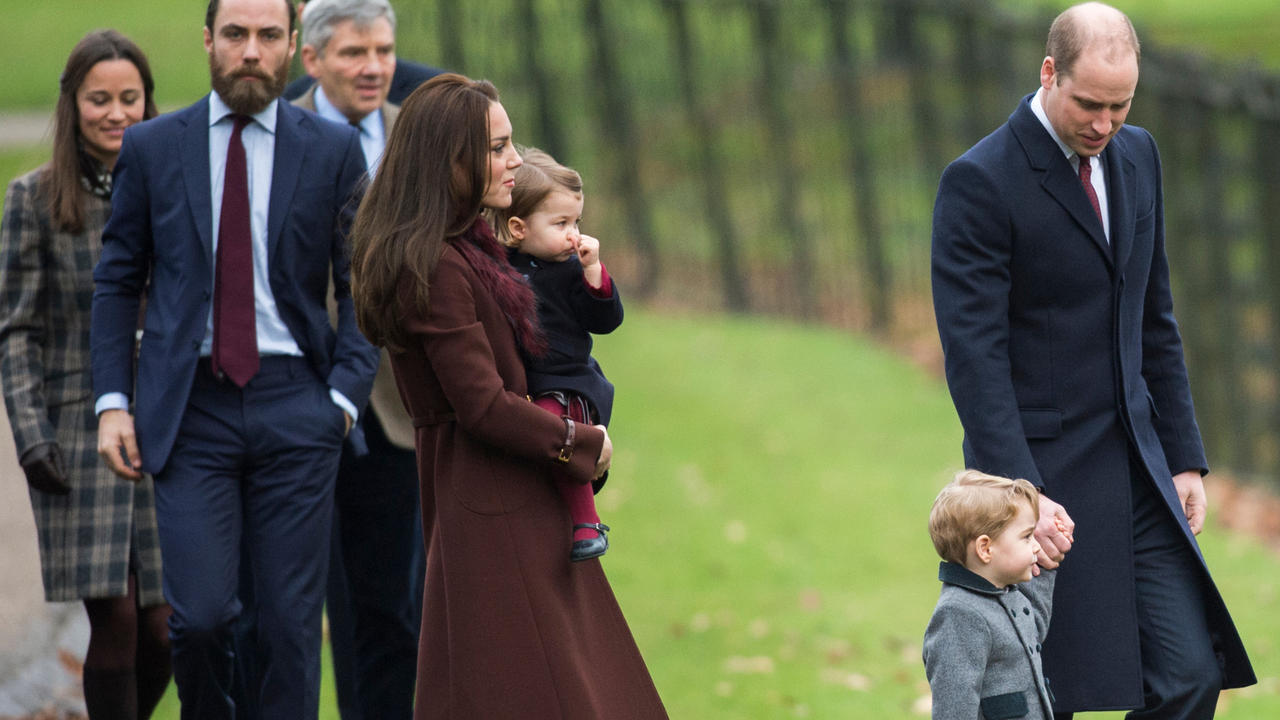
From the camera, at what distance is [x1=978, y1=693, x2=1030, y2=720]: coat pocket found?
378 cm

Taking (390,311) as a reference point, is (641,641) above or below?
below

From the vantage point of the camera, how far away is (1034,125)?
14.0ft

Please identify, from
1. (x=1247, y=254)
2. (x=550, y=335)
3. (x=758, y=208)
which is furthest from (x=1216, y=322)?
(x=550, y=335)

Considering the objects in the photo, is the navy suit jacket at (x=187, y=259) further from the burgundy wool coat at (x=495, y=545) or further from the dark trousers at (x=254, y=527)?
the burgundy wool coat at (x=495, y=545)

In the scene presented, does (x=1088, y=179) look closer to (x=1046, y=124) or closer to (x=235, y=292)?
(x=1046, y=124)

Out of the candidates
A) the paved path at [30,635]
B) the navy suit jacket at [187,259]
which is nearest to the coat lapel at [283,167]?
the navy suit jacket at [187,259]

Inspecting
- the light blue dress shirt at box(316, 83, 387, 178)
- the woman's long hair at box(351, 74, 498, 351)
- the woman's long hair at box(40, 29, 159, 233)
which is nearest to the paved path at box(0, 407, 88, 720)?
the woman's long hair at box(40, 29, 159, 233)

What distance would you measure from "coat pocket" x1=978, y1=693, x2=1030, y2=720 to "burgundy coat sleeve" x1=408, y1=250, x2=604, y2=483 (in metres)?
1.18

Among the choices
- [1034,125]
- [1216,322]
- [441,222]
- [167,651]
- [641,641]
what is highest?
[1034,125]

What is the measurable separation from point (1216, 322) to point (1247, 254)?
0.49 m

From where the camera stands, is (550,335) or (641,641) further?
(641,641)

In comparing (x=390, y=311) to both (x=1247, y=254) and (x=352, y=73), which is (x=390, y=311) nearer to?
(x=352, y=73)

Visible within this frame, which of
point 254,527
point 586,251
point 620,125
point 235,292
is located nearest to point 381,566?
point 254,527

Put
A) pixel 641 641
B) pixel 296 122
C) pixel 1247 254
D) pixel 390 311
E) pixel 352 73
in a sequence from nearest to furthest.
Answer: pixel 390 311, pixel 296 122, pixel 352 73, pixel 641 641, pixel 1247 254
